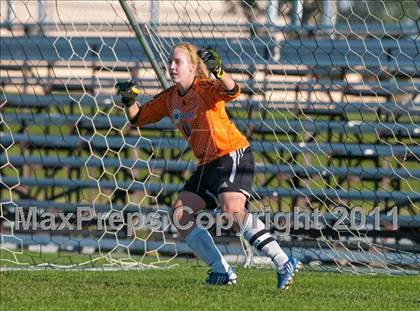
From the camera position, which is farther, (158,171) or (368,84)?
(158,171)

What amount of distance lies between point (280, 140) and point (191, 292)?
506 centimetres

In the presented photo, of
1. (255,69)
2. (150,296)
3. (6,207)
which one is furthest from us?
(6,207)

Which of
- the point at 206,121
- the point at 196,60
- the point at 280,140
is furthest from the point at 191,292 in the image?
the point at 280,140

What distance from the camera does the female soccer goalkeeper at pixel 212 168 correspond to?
7777mm

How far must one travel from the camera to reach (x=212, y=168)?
25.8ft

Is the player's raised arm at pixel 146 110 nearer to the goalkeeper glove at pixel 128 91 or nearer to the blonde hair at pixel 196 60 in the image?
the goalkeeper glove at pixel 128 91

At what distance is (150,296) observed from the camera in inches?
280

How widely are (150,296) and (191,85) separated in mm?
1562

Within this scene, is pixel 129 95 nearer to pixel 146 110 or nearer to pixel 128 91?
pixel 128 91

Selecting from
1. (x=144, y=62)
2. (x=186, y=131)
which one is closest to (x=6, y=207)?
(x=144, y=62)

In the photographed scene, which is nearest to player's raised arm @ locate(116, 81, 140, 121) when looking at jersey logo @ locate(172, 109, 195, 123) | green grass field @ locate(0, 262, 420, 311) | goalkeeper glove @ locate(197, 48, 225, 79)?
jersey logo @ locate(172, 109, 195, 123)

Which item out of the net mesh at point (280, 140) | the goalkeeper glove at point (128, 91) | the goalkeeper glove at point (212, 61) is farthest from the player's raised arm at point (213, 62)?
the net mesh at point (280, 140)

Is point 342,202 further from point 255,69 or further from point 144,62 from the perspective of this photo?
point 144,62

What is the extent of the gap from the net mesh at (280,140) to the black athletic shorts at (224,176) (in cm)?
219
